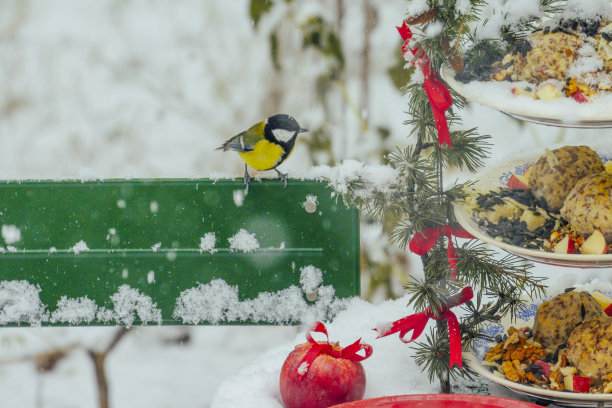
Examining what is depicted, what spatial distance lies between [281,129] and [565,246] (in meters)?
0.59

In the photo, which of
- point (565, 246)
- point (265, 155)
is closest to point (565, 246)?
point (565, 246)

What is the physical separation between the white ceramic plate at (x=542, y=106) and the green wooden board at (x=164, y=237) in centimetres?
47

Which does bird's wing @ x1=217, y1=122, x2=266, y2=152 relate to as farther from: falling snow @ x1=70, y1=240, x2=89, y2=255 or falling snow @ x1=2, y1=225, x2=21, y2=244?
falling snow @ x1=2, y1=225, x2=21, y2=244

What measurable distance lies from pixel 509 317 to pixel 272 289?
0.44 metres

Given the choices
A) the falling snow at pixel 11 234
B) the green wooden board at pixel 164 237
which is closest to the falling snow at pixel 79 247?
the green wooden board at pixel 164 237

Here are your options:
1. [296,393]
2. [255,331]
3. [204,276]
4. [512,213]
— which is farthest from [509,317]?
[255,331]

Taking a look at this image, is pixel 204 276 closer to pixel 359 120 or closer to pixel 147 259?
pixel 147 259

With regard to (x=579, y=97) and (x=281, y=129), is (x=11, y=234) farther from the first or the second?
(x=579, y=97)

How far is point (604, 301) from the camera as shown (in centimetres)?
106

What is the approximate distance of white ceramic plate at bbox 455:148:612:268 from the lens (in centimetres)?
82

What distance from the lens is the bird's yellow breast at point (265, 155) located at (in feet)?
4.19

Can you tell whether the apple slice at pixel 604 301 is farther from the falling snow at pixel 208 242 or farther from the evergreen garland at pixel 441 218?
the falling snow at pixel 208 242

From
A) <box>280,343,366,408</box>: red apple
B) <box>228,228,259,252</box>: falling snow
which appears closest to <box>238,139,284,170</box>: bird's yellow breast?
<box>228,228,259,252</box>: falling snow

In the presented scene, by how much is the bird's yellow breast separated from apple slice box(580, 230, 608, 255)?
23.4 inches
